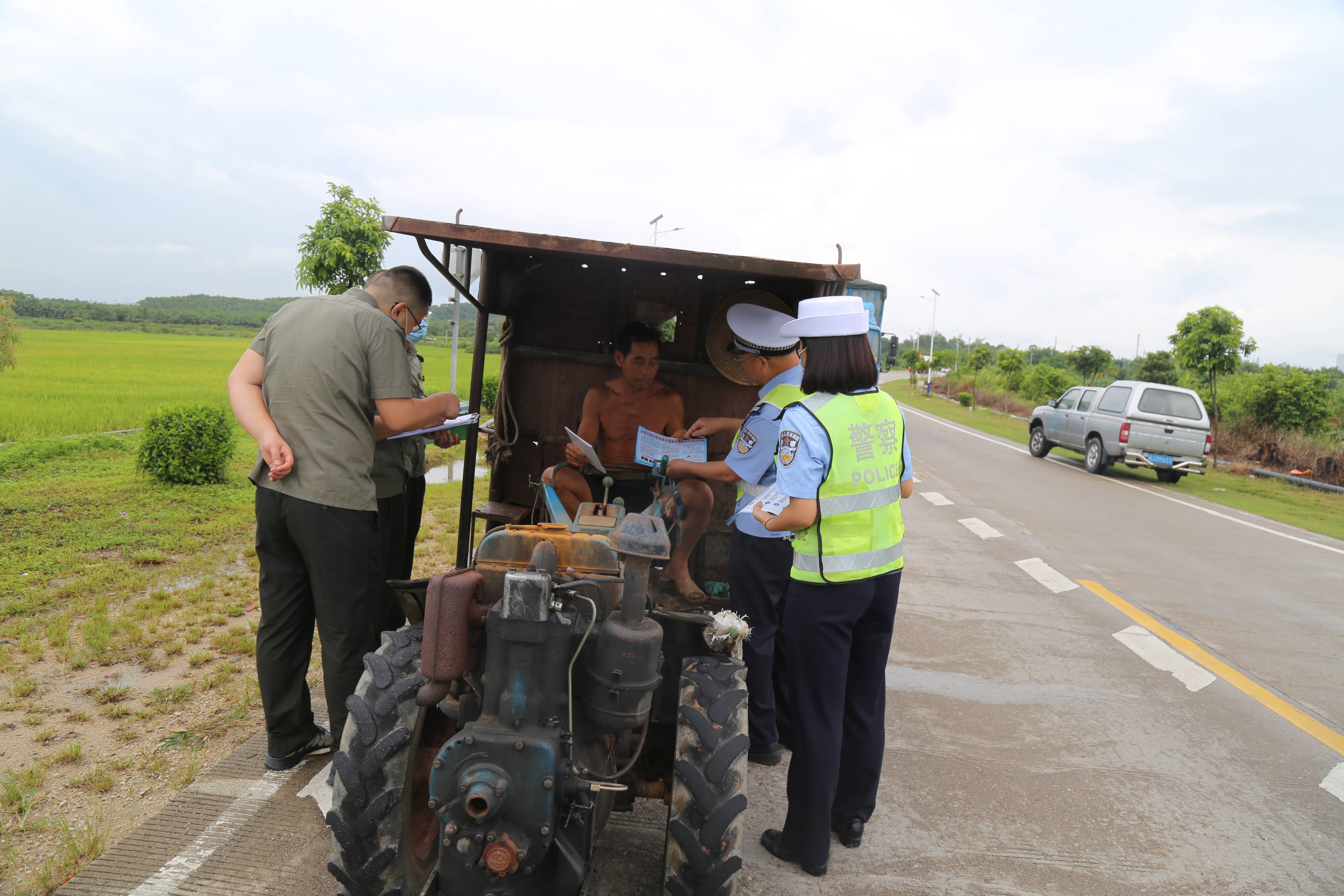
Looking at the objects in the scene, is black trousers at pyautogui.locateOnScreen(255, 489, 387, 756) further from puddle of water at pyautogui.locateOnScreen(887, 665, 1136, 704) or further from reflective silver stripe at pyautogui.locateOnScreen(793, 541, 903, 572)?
puddle of water at pyautogui.locateOnScreen(887, 665, 1136, 704)

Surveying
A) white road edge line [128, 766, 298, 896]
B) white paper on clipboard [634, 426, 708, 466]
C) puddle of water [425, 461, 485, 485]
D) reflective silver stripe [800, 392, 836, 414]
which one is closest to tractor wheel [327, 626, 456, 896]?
white road edge line [128, 766, 298, 896]

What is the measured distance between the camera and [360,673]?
3.56m

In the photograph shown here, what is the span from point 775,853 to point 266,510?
254 cm

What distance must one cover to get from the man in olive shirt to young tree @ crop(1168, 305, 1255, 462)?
868 inches

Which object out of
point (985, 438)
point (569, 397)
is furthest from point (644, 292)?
point (985, 438)

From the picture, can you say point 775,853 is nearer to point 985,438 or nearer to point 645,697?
point 645,697

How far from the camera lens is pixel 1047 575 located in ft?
27.3

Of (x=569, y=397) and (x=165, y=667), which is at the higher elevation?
(x=569, y=397)

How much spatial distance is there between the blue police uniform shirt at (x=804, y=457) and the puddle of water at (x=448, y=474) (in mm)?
9315

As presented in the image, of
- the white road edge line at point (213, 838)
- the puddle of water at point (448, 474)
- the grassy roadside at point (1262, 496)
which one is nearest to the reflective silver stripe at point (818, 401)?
the white road edge line at point (213, 838)

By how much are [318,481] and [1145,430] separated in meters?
17.0

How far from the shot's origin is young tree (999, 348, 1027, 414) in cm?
4291

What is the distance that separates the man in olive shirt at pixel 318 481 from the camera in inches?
132

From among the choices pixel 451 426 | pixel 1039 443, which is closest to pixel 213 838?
pixel 451 426
